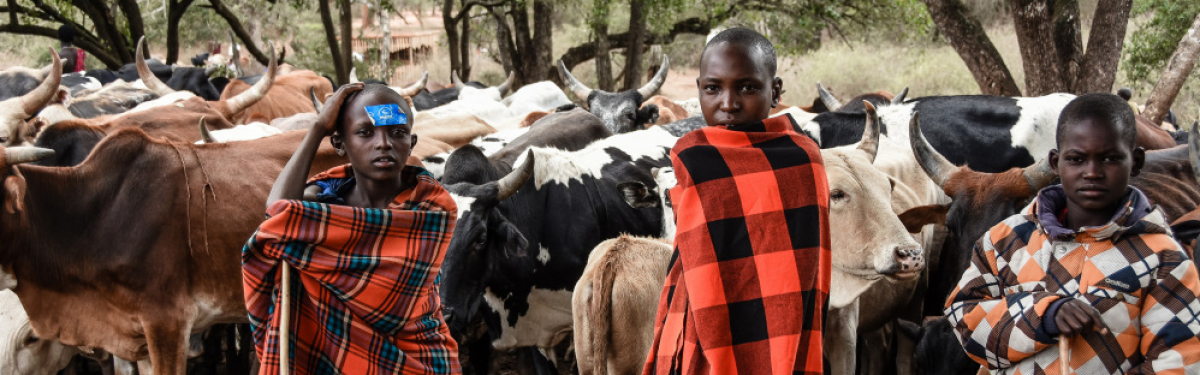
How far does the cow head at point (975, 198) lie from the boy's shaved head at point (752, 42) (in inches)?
77.4

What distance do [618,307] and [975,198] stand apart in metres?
1.81

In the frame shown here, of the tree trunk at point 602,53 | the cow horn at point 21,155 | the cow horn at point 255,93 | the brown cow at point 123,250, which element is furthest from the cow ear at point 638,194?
the tree trunk at point 602,53

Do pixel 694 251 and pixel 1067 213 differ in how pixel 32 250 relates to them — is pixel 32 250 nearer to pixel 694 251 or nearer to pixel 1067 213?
pixel 694 251

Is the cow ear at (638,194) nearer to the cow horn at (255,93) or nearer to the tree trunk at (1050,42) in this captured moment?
the tree trunk at (1050,42)

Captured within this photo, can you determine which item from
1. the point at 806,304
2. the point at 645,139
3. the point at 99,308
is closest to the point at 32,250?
the point at 99,308

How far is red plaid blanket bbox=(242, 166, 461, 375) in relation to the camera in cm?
305

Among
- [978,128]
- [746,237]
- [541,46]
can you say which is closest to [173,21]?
[541,46]

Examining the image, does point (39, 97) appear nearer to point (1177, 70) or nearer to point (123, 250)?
point (123, 250)

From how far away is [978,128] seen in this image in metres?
6.24

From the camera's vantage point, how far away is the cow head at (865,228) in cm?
361

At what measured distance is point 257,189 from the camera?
5488mm

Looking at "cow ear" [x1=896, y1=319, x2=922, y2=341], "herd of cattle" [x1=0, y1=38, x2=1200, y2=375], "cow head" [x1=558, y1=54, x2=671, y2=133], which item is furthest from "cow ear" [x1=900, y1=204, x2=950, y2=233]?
"cow head" [x1=558, y1=54, x2=671, y2=133]

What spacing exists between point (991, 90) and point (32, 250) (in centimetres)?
723

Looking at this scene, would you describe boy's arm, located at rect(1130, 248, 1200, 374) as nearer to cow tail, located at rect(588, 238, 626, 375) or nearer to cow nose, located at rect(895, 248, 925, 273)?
cow nose, located at rect(895, 248, 925, 273)
